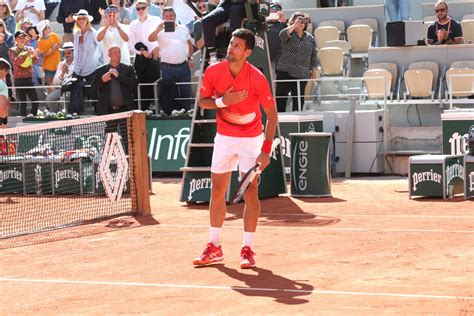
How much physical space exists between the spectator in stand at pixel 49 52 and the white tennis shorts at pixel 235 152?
45.3 feet

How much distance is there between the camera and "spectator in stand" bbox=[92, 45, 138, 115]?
20.6 meters

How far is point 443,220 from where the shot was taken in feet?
46.6

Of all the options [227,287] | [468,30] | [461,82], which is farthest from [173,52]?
[227,287]

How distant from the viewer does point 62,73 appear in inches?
918

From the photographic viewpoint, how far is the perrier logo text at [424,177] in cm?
1664

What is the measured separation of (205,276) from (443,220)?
190 inches

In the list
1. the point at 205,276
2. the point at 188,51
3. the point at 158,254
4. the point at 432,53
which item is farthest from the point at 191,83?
the point at 205,276

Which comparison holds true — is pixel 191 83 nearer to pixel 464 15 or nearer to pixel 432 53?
pixel 432 53

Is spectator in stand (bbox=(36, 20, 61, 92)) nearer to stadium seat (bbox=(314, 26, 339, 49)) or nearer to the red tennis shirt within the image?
stadium seat (bbox=(314, 26, 339, 49))

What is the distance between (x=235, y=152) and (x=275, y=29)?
10.7m

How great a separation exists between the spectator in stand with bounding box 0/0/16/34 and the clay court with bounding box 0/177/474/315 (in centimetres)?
1116

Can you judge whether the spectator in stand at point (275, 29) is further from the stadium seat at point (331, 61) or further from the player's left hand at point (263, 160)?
the player's left hand at point (263, 160)

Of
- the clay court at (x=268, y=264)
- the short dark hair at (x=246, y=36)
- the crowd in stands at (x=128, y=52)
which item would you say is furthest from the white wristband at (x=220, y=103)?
the crowd in stands at (x=128, y=52)

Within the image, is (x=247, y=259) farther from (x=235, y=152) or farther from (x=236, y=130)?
(x=236, y=130)
